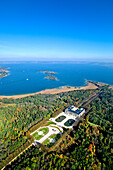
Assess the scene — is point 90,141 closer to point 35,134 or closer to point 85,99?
point 35,134

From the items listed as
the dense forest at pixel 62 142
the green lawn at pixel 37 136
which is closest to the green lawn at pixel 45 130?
the green lawn at pixel 37 136

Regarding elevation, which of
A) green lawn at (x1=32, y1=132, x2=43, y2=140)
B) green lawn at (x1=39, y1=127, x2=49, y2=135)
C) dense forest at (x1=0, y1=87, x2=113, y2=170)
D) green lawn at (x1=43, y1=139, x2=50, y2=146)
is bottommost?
green lawn at (x1=43, y1=139, x2=50, y2=146)

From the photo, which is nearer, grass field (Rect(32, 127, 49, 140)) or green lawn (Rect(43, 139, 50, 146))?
green lawn (Rect(43, 139, 50, 146))

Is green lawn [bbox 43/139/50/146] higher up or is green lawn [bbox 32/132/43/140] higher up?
green lawn [bbox 32/132/43/140]

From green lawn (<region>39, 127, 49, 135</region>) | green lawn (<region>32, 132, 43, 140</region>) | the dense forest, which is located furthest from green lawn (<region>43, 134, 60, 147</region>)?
green lawn (<region>39, 127, 49, 135</region>)

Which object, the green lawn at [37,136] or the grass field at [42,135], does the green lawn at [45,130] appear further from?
the green lawn at [37,136]

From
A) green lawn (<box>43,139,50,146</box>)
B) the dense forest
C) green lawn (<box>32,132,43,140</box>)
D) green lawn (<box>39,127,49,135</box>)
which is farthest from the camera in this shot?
green lawn (<box>39,127,49,135</box>)

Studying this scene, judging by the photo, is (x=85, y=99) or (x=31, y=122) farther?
(x=85, y=99)

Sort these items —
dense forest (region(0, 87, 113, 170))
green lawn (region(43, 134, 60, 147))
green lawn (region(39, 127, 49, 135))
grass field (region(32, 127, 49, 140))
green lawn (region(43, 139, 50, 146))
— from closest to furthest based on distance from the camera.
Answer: dense forest (region(0, 87, 113, 170)) < green lawn (region(43, 134, 60, 147)) < green lawn (region(43, 139, 50, 146)) < grass field (region(32, 127, 49, 140)) < green lawn (region(39, 127, 49, 135))

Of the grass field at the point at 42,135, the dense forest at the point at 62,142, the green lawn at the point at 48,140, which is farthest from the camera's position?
the grass field at the point at 42,135

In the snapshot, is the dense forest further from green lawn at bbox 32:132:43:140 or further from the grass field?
the grass field

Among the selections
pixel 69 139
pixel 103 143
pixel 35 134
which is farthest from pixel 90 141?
pixel 35 134
